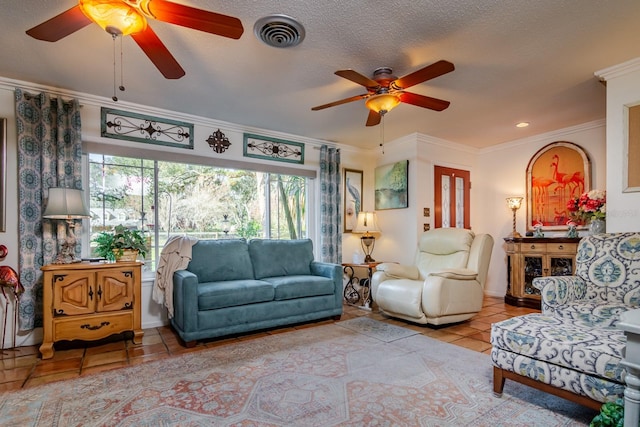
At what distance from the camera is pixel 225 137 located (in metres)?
4.29

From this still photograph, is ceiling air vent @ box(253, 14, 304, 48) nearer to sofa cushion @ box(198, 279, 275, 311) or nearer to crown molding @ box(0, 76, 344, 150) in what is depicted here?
crown molding @ box(0, 76, 344, 150)

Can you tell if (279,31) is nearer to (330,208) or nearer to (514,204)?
(330,208)

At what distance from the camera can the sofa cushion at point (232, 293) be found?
3078mm

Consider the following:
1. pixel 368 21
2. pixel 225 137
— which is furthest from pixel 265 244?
pixel 368 21

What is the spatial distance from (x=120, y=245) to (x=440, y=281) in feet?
10.5

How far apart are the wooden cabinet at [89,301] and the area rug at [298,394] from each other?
0.70 metres

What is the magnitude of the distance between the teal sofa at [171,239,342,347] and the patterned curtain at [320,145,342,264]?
1.83 feet

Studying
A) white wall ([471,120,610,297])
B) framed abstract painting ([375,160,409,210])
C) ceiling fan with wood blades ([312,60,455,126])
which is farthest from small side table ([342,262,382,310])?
ceiling fan with wood blades ([312,60,455,126])

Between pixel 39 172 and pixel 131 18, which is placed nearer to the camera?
pixel 131 18

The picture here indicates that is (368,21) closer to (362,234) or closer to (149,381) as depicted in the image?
(149,381)

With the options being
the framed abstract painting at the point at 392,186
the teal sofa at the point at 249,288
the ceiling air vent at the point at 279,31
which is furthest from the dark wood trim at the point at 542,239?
the ceiling air vent at the point at 279,31

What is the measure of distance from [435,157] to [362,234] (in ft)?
5.34

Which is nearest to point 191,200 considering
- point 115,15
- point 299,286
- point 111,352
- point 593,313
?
point 299,286

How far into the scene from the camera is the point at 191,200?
165 inches
